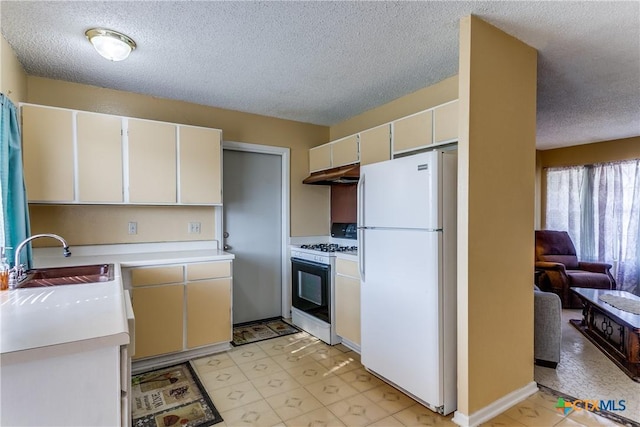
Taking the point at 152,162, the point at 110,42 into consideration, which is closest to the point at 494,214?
the point at 110,42

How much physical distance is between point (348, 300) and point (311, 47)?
2.10m

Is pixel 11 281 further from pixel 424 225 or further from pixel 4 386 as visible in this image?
pixel 424 225

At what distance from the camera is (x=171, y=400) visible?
2.32m

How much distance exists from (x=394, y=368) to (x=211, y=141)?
2549 millimetres

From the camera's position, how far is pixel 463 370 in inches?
79.3

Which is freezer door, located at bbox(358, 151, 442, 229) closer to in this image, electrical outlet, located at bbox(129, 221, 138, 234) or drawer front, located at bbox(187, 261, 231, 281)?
drawer front, located at bbox(187, 261, 231, 281)

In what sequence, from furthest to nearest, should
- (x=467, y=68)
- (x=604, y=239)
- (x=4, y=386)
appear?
(x=604, y=239) < (x=467, y=68) < (x=4, y=386)

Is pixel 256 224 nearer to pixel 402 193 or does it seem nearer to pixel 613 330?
pixel 402 193

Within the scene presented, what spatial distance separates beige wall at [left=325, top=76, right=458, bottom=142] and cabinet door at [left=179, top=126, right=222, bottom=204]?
1.57 m

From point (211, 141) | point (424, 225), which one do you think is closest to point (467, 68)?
point (424, 225)

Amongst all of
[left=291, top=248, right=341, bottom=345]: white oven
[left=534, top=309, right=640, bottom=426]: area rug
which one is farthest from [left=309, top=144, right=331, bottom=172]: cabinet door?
[left=534, top=309, right=640, bottom=426]: area rug

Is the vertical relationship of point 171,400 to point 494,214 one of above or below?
below

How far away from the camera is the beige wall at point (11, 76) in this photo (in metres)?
2.14

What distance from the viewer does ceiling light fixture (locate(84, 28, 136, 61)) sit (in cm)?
207
